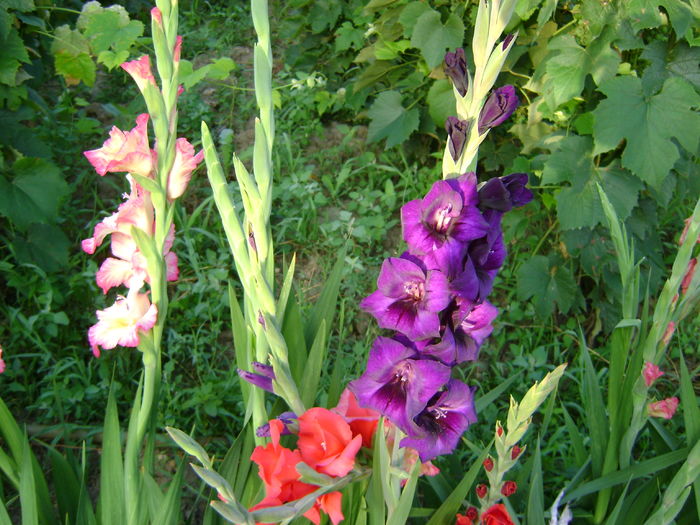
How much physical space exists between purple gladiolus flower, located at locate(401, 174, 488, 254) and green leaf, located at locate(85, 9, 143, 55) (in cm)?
198

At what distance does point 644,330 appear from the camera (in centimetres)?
116

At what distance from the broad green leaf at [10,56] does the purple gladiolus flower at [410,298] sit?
1781 mm

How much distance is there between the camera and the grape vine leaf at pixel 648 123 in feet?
6.01

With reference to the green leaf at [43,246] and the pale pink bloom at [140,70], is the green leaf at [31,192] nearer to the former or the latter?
the green leaf at [43,246]

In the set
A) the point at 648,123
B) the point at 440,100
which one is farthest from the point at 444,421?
the point at 440,100

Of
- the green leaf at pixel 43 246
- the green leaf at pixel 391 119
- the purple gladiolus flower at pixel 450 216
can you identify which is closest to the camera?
the purple gladiolus flower at pixel 450 216

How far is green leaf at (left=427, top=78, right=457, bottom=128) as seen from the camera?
2.42m

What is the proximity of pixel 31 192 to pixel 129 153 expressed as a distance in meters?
1.43

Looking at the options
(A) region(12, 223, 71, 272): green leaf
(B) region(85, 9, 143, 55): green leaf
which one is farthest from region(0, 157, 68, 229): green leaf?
(B) region(85, 9, 143, 55): green leaf

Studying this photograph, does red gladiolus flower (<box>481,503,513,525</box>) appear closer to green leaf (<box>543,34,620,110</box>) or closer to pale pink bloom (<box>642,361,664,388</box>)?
pale pink bloom (<box>642,361,664,388</box>)

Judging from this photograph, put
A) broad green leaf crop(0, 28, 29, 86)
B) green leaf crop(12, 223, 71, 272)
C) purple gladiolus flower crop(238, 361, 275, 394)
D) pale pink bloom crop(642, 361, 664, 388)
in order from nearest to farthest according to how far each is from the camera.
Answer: purple gladiolus flower crop(238, 361, 275, 394) → pale pink bloom crop(642, 361, 664, 388) → broad green leaf crop(0, 28, 29, 86) → green leaf crop(12, 223, 71, 272)

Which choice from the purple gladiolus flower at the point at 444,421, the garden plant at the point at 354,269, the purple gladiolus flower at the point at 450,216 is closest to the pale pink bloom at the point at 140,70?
the garden plant at the point at 354,269

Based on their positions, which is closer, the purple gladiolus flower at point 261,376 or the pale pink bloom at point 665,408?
the purple gladiolus flower at point 261,376

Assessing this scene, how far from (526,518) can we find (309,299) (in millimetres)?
1337
